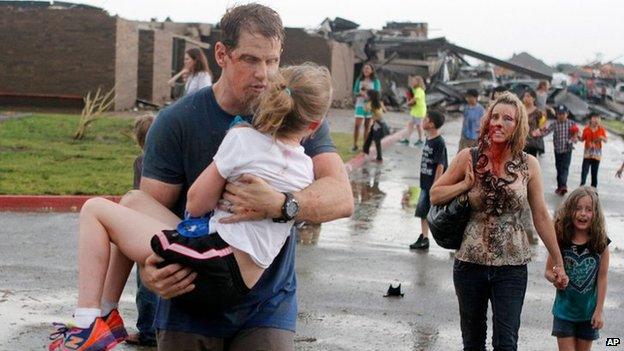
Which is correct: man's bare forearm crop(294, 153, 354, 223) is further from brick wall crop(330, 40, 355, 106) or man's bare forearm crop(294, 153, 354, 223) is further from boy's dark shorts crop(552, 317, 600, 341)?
brick wall crop(330, 40, 355, 106)

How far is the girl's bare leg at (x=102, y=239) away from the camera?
354 centimetres

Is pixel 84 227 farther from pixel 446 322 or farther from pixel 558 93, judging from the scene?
pixel 558 93

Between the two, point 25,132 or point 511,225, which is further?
point 25,132

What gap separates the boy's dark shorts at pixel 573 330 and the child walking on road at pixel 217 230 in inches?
129

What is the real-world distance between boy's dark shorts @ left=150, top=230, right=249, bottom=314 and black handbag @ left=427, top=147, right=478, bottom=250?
2700mm

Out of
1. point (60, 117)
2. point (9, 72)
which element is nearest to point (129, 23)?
point (9, 72)

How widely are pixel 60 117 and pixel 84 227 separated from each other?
21.2 metres

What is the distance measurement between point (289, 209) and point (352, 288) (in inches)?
232

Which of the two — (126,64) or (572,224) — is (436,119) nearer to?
(572,224)

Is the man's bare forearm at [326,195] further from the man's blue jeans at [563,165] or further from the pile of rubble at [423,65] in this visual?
the pile of rubble at [423,65]

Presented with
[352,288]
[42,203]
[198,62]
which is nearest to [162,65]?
[198,62]

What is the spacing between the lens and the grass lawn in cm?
1384

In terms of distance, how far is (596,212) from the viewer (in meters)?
6.44

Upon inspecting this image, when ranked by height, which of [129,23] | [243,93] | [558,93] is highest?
[243,93]
